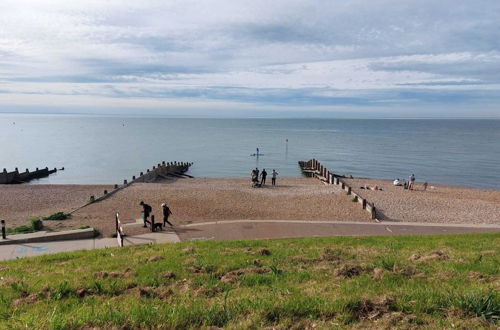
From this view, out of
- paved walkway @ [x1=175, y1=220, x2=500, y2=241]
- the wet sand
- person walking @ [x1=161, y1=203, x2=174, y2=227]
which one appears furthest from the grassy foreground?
the wet sand

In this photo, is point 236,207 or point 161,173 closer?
point 236,207

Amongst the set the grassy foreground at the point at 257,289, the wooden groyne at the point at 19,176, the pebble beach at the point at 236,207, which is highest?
the grassy foreground at the point at 257,289

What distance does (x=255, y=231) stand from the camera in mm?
16281

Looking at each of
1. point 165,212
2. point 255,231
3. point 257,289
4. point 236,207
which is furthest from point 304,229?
point 257,289

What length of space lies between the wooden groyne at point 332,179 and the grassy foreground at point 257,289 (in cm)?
1159

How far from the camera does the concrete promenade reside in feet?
45.5

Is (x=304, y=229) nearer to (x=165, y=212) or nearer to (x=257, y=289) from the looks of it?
(x=165, y=212)

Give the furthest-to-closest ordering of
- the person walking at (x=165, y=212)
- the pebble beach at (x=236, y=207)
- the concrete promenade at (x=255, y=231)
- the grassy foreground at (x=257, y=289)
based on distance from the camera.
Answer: the pebble beach at (x=236, y=207)
the person walking at (x=165, y=212)
the concrete promenade at (x=255, y=231)
the grassy foreground at (x=257, y=289)

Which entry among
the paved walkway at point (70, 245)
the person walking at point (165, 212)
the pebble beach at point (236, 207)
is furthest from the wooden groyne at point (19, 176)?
the paved walkway at point (70, 245)

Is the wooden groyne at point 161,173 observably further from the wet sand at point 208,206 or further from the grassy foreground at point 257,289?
the grassy foreground at point 257,289

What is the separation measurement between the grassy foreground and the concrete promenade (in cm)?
362

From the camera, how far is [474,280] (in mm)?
6891

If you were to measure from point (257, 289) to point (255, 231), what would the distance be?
978 centimetres

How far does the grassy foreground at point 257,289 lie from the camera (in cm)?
499
